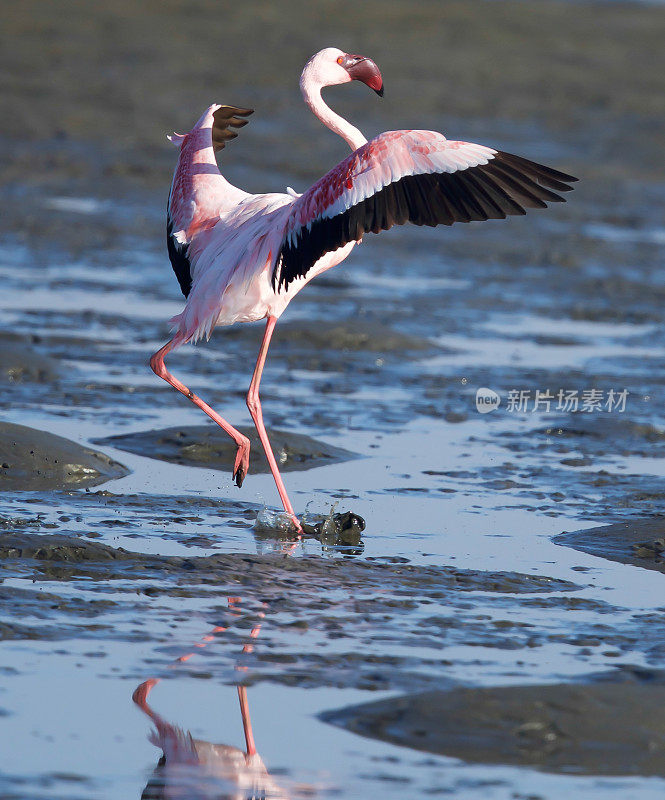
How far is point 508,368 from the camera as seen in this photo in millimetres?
10055

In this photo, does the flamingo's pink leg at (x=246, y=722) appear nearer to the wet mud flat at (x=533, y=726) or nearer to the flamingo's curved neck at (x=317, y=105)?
the wet mud flat at (x=533, y=726)

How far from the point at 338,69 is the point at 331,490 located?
6.25 ft

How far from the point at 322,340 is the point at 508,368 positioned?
1.29m

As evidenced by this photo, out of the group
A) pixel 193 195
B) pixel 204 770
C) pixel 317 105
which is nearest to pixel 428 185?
pixel 317 105

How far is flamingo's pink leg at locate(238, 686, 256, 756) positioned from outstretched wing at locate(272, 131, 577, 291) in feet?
7.33

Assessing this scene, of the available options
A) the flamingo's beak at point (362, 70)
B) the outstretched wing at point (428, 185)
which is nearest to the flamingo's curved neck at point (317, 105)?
the flamingo's beak at point (362, 70)

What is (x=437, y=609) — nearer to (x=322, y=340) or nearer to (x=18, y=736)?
(x=18, y=736)

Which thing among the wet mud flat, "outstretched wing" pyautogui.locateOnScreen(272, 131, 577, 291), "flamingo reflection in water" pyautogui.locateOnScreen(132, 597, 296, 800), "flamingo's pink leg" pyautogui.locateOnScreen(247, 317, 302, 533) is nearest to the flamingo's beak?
"outstretched wing" pyautogui.locateOnScreen(272, 131, 577, 291)

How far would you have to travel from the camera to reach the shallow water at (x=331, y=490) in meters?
4.30

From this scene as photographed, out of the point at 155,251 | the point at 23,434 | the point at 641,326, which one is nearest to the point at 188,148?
the point at 23,434

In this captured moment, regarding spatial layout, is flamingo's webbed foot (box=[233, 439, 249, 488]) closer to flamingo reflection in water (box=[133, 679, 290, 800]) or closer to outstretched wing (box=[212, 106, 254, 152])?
outstretched wing (box=[212, 106, 254, 152])

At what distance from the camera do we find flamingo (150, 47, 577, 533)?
6098 mm

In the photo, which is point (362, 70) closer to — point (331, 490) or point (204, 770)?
point (331, 490)

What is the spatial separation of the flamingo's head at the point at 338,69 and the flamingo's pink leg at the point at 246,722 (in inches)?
135
